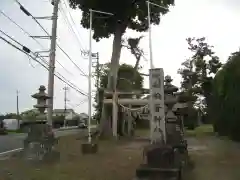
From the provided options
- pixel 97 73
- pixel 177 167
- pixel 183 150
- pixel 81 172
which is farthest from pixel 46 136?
pixel 97 73

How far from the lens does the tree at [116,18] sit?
25328 millimetres

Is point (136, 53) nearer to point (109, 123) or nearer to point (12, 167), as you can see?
point (109, 123)

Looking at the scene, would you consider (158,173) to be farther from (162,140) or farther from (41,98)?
(41,98)

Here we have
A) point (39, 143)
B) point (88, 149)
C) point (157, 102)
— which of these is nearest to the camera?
point (157, 102)

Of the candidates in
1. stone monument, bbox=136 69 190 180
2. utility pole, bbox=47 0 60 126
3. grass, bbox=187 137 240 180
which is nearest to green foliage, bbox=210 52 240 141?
grass, bbox=187 137 240 180

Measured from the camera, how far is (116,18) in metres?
26.5

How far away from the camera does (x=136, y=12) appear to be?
85.6 feet

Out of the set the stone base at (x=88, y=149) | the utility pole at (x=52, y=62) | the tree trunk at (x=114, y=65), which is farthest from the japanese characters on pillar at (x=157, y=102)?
the tree trunk at (x=114, y=65)

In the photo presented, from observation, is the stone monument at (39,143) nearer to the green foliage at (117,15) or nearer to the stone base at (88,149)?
the stone base at (88,149)

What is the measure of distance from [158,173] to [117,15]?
18.4 metres

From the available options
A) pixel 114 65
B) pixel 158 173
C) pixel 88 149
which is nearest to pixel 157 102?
pixel 158 173

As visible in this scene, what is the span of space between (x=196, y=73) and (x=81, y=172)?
35.1 m

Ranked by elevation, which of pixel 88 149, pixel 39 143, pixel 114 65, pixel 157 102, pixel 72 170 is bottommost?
pixel 72 170

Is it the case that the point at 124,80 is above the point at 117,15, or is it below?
below
